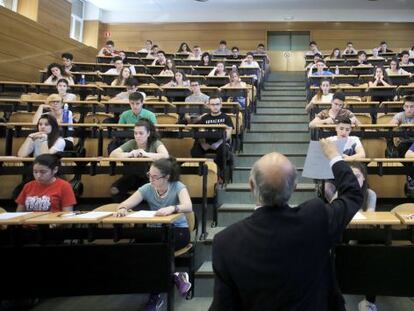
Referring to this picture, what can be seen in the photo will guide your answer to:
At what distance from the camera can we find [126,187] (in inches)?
143

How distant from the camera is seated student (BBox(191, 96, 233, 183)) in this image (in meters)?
4.20

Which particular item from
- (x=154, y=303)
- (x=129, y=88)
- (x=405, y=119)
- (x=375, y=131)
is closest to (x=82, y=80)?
(x=129, y=88)

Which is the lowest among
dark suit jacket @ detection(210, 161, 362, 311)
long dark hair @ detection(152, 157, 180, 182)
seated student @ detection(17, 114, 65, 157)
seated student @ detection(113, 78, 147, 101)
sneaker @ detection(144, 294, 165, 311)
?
sneaker @ detection(144, 294, 165, 311)

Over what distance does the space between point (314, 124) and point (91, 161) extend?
225cm

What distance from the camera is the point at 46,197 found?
2924mm

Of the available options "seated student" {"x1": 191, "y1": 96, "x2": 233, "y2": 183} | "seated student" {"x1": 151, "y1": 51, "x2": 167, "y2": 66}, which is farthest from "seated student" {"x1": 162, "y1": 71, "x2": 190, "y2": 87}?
"seated student" {"x1": 151, "y1": 51, "x2": 167, "y2": 66}

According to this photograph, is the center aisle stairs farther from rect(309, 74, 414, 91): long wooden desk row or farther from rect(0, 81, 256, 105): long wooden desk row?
rect(0, 81, 256, 105): long wooden desk row

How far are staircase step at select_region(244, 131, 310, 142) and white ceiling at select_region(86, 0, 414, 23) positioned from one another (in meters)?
7.74

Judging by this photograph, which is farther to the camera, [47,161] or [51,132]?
[51,132]

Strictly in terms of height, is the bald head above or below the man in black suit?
above

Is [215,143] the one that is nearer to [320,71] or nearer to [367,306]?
[367,306]

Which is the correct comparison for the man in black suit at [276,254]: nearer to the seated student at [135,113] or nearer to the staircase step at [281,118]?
the seated student at [135,113]

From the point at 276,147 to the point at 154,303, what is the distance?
2992 mm

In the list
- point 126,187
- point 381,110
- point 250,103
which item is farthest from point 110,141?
point 381,110
